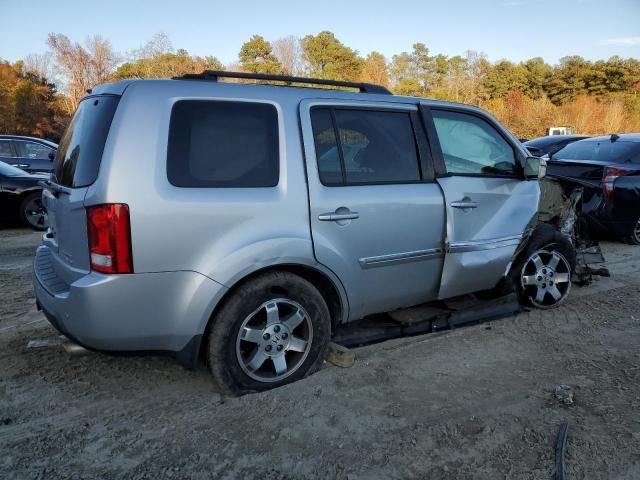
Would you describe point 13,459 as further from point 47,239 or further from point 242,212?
point 242,212

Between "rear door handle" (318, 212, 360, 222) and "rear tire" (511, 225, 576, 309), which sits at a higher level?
"rear door handle" (318, 212, 360, 222)

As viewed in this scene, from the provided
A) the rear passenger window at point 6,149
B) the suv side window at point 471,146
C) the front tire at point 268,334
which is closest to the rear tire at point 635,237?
the suv side window at point 471,146

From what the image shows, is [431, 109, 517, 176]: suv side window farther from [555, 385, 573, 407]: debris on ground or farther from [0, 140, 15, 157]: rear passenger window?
[0, 140, 15, 157]: rear passenger window

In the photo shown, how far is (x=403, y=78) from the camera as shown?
175ft

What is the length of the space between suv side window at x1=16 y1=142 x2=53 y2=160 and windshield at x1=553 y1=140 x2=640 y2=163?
35.8 feet

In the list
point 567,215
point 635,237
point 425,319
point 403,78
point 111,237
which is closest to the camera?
point 111,237

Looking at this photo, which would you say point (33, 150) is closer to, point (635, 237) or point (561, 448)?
point (635, 237)

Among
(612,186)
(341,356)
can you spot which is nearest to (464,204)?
(341,356)

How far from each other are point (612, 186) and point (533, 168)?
3.50 metres

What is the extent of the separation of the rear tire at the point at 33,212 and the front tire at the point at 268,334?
7031 mm

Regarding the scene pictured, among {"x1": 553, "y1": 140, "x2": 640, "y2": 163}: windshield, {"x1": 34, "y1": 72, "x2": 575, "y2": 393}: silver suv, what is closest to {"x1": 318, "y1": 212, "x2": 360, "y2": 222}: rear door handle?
{"x1": 34, "y1": 72, "x2": 575, "y2": 393}: silver suv

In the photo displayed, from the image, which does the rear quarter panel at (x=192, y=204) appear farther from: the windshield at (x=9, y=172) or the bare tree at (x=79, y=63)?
the bare tree at (x=79, y=63)

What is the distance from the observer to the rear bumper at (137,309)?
2.61 meters

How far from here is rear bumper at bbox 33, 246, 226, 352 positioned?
2.61 m
